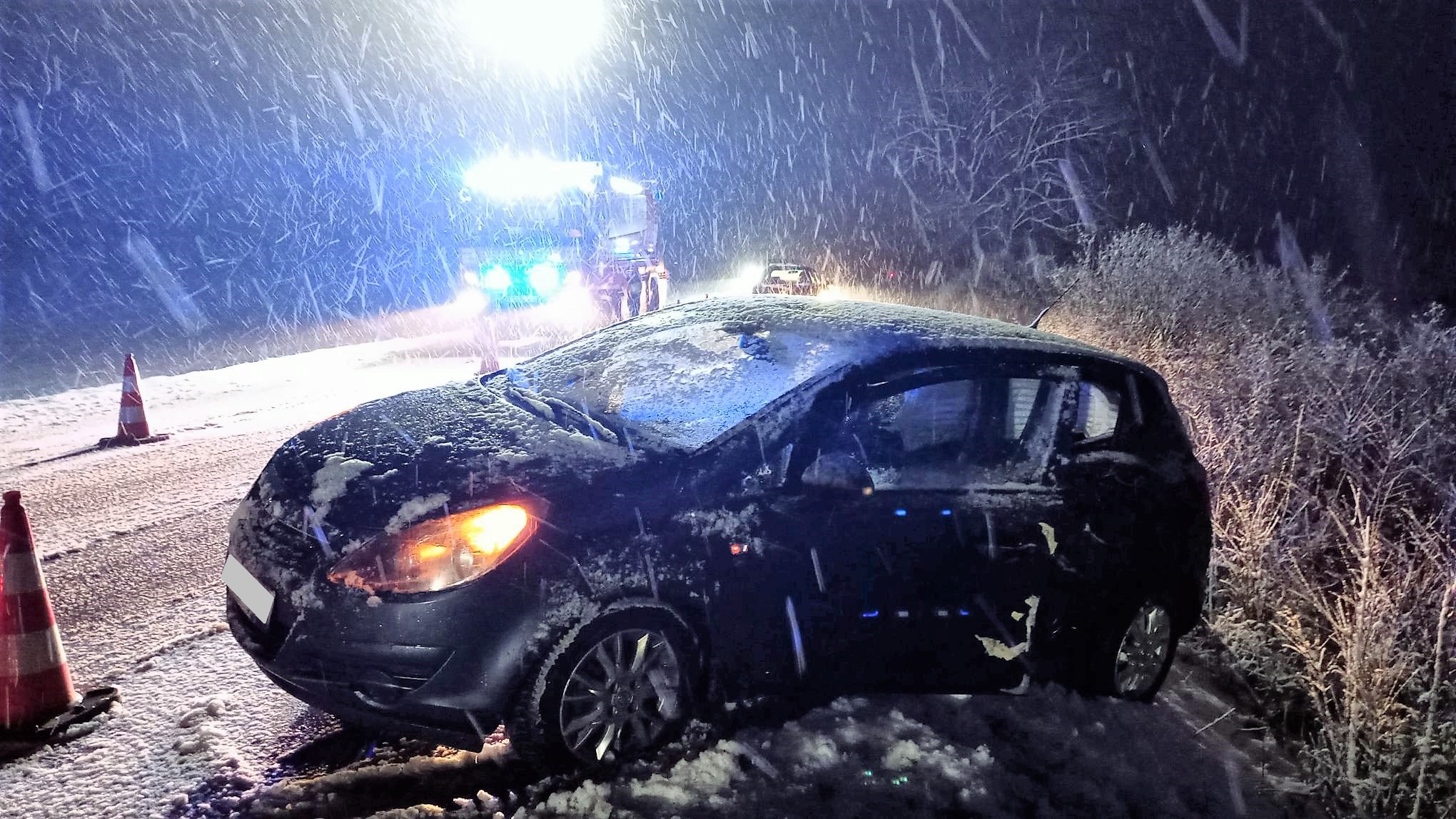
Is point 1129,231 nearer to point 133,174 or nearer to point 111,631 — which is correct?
point 111,631

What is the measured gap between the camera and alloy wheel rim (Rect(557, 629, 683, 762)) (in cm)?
284

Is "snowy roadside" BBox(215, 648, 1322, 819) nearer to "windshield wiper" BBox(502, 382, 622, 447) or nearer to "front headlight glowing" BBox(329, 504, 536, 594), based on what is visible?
"front headlight glowing" BBox(329, 504, 536, 594)

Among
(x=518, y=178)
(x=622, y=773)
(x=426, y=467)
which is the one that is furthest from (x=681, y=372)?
(x=518, y=178)

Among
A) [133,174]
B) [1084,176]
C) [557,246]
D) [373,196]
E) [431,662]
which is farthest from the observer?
[373,196]

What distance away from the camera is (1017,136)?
2922 centimetres

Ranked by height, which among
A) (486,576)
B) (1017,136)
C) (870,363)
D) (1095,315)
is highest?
(1017,136)

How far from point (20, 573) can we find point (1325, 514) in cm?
650

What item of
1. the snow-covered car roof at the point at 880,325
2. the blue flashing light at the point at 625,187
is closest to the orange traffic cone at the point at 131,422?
the snow-covered car roof at the point at 880,325

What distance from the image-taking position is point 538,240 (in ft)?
48.6

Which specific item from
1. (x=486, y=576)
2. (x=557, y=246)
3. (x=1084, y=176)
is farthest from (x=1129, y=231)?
(x=1084, y=176)

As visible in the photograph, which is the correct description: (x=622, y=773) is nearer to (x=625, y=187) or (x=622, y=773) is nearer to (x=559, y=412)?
(x=559, y=412)

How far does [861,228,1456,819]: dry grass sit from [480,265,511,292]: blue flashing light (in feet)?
29.5

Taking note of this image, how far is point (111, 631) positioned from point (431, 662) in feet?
7.25

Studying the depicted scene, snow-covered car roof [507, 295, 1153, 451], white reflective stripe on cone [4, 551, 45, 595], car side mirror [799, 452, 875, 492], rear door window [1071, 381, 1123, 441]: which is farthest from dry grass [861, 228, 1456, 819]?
white reflective stripe on cone [4, 551, 45, 595]
